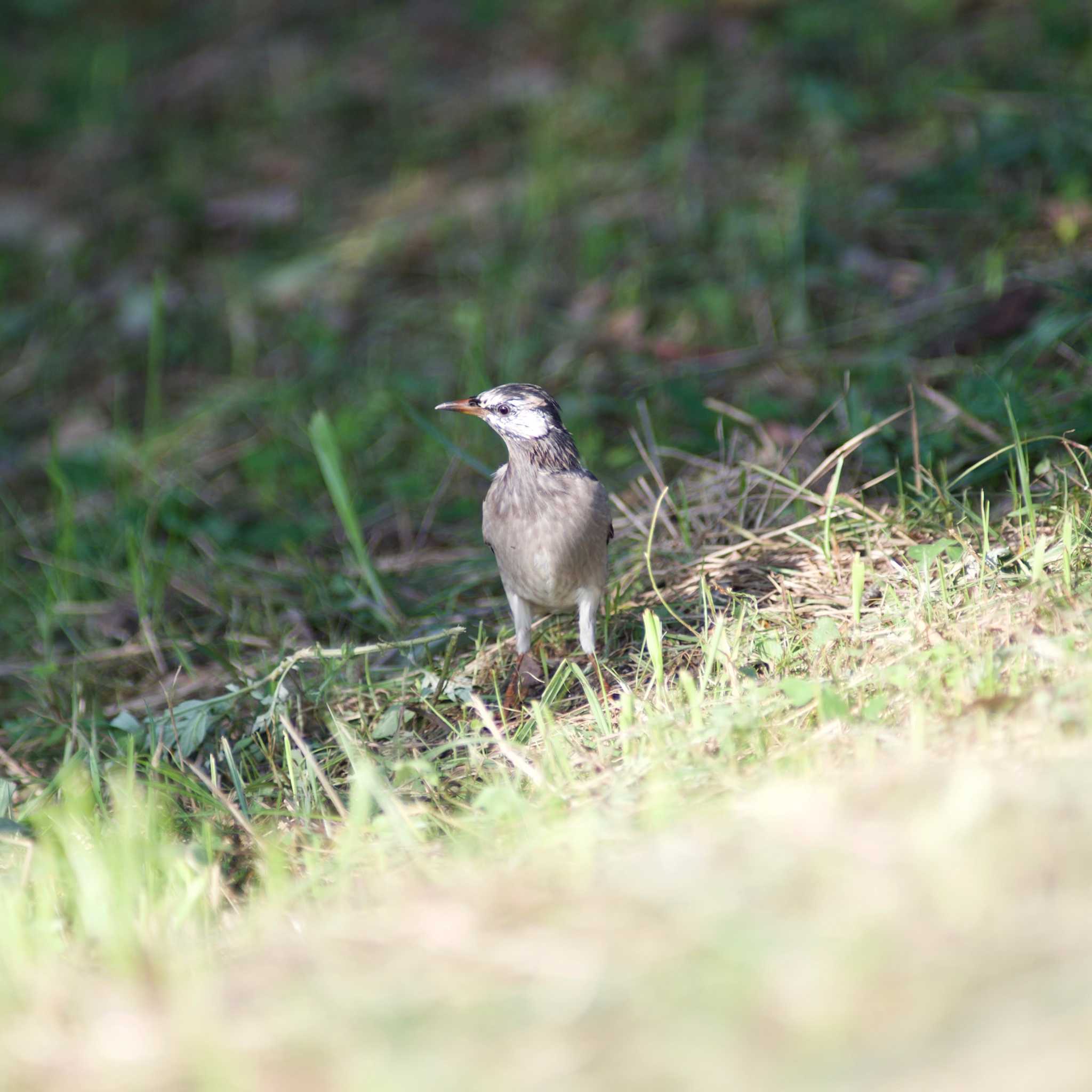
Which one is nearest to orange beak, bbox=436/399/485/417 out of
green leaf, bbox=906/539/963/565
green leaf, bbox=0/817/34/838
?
green leaf, bbox=906/539/963/565

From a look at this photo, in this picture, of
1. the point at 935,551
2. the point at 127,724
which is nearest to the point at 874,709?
the point at 935,551

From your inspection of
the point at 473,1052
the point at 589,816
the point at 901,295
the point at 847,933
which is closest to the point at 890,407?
the point at 901,295

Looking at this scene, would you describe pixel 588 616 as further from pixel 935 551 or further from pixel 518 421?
pixel 935 551

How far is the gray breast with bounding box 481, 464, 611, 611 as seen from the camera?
4.18m

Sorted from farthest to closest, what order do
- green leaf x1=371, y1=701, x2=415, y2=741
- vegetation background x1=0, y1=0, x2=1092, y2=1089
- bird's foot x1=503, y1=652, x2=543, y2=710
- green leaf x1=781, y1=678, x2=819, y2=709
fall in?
1. bird's foot x1=503, y1=652, x2=543, y2=710
2. green leaf x1=371, y1=701, x2=415, y2=741
3. green leaf x1=781, y1=678, x2=819, y2=709
4. vegetation background x1=0, y1=0, x2=1092, y2=1089

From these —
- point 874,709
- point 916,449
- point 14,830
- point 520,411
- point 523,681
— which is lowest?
point 523,681

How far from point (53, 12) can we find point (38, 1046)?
34.6ft

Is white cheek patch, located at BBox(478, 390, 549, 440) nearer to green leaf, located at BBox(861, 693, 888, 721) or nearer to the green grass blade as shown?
the green grass blade

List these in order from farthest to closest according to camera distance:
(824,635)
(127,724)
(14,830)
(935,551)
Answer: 1. (127,724)
2. (935,551)
3. (824,635)
4. (14,830)

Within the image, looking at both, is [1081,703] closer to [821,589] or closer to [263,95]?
[821,589]

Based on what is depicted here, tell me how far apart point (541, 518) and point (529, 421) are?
0.44m

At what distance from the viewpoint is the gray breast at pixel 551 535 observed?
13.7 ft

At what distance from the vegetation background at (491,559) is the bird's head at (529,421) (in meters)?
0.57

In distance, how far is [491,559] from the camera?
17.5ft
